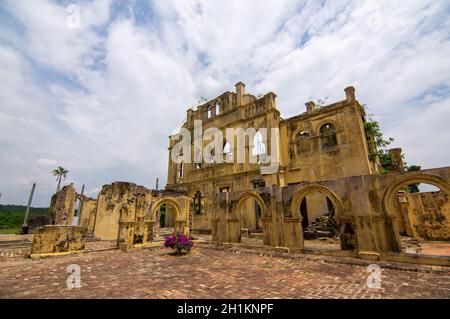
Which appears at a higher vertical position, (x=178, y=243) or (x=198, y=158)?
(x=198, y=158)

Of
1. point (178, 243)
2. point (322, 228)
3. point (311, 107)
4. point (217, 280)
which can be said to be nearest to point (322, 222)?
point (322, 228)

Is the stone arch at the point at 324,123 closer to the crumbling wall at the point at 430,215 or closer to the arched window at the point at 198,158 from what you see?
the crumbling wall at the point at 430,215

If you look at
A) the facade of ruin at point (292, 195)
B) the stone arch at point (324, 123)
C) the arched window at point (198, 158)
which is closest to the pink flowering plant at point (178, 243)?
the facade of ruin at point (292, 195)

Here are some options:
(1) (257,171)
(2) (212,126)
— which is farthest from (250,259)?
(2) (212,126)

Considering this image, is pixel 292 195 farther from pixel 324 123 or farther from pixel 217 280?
pixel 324 123

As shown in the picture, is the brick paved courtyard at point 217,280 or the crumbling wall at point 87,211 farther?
the crumbling wall at point 87,211

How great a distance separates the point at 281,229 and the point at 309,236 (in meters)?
5.38

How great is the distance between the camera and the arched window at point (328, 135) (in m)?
16.1

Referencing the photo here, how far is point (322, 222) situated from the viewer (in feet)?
48.2

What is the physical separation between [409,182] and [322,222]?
7.87 m

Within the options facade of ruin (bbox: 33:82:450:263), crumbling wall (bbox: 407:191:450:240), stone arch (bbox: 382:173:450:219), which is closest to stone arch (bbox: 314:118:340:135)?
facade of ruin (bbox: 33:82:450:263)

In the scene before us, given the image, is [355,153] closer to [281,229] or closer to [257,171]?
[257,171]

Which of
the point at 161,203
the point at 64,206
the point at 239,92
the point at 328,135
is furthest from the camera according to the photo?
the point at 239,92

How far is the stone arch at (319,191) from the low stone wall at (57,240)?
1113 cm
